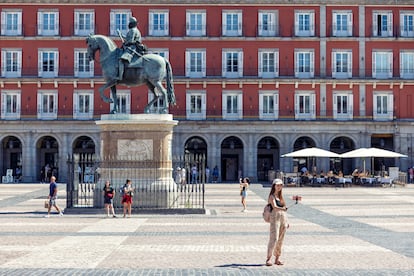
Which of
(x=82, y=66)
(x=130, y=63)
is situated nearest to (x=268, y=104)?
(x=82, y=66)

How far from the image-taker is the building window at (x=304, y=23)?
55812 millimetres

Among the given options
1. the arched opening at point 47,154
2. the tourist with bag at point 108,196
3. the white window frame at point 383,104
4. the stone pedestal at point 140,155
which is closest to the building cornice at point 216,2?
the white window frame at point 383,104

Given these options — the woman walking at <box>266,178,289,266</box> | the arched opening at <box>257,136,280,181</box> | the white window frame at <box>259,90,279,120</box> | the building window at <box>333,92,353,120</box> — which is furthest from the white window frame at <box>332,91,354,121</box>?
the woman walking at <box>266,178,289,266</box>

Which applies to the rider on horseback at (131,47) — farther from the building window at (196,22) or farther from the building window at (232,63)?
the building window at (196,22)

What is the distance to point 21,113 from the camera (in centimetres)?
5475

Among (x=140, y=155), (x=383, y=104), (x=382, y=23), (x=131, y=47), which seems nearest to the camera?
(x=140, y=155)

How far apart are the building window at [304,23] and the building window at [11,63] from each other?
2340 centimetres

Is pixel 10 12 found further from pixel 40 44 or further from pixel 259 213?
pixel 259 213

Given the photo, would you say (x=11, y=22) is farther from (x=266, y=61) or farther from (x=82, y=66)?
(x=266, y=61)

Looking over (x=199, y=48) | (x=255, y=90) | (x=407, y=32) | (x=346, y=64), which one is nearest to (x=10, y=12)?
(x=199, y=48)

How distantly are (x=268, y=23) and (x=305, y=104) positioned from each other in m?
7.57

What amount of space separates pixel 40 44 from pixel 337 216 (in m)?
38.0

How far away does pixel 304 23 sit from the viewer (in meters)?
55.9

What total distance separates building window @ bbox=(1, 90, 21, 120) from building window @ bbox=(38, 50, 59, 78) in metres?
2.81
